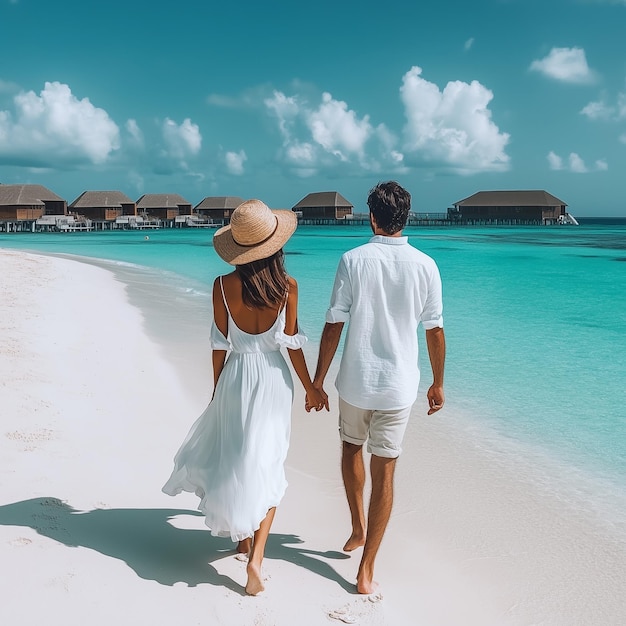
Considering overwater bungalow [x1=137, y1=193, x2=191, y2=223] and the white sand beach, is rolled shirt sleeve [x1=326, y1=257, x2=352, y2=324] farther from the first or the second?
overwater bungalow [x1=137, y1=193, x2=191, y2=223]

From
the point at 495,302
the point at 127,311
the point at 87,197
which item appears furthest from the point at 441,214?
the point at 127,311

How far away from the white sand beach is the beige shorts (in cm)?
63

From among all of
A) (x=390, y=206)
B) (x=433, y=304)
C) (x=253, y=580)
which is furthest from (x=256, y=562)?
(x=390, y=206)

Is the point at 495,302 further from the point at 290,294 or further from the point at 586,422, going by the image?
the point at 290,294

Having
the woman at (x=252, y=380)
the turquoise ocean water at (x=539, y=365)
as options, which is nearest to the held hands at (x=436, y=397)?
the woman at (x=252, y=380)

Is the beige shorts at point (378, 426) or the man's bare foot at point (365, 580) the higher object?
the beige shorts at point (378, 426)

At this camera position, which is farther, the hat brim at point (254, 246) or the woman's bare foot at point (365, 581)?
the woman's bare foot at point (365, 581)

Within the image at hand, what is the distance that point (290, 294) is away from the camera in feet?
7.97

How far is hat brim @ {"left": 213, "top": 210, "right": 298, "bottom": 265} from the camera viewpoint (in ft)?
7.80

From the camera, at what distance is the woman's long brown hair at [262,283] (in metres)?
2.38

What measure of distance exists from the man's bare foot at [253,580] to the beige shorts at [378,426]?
628mm

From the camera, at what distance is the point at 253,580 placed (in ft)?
7.92

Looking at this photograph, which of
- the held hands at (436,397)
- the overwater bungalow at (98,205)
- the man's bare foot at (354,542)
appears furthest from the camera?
the overwater bungalow at (98,205)

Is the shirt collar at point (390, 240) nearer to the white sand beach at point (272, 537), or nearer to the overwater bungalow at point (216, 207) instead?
the white sand beach at point (272, 537)
